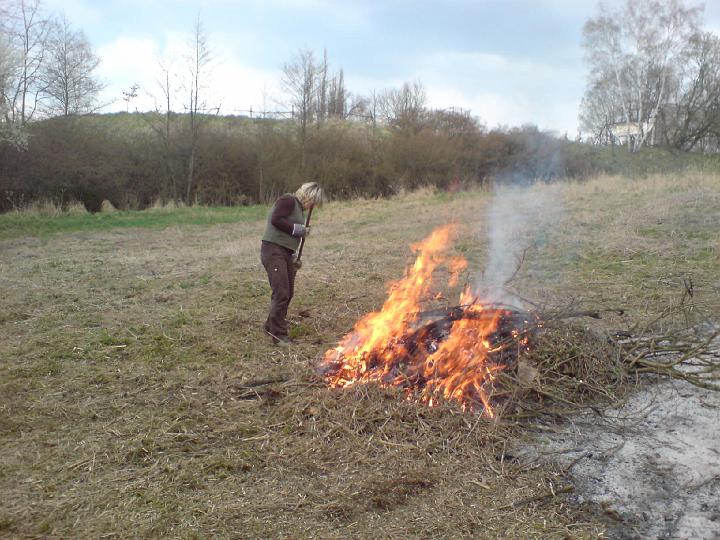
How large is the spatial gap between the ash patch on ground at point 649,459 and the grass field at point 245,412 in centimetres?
17

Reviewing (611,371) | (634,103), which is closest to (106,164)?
(634,103)

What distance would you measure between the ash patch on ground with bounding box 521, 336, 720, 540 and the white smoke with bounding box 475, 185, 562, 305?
6.92 ft

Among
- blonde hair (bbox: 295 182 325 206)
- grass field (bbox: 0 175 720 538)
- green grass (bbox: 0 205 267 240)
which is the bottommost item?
grass field (bbox: 0 175 720 538)

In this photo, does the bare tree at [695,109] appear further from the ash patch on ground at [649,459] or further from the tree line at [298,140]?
the ash patch on ground at [649,459]

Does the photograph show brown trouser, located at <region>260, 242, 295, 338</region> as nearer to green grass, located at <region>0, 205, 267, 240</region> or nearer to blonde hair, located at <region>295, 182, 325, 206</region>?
blonde hair, located at <region>295, 182, 325, 206</region>

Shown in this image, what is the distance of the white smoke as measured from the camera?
26.3 ft

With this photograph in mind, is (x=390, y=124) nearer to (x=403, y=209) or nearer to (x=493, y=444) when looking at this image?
(x=403, y=209)

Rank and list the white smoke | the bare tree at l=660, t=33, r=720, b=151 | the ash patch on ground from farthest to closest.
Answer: the bare tree at l=660, t=33, r=720, b=151 → the white smoke → the ash patch on ground

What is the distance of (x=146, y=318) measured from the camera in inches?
270

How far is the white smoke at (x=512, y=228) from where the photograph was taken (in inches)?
316

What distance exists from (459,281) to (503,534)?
5.81 metres

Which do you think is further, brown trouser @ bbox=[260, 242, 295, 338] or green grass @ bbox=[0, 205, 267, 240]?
green grass @ bbox=[0, 205, 267, 240]

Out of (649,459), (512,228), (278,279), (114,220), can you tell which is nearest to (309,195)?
(278,279)

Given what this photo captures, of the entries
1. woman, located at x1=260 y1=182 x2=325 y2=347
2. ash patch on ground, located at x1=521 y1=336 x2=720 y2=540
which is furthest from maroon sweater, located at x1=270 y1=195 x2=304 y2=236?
ash patch on ground, located at x1=521 y1=336 x2=720 y2=540
